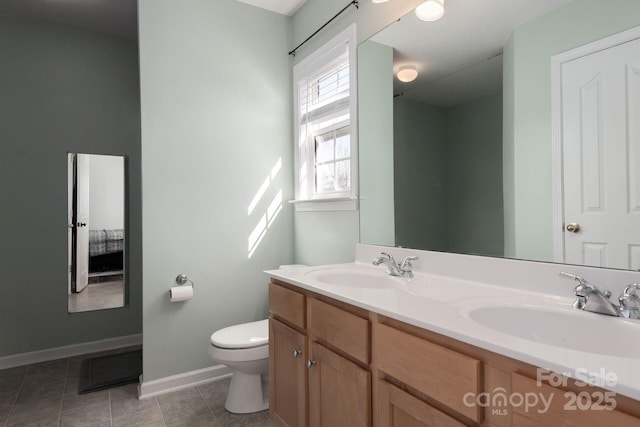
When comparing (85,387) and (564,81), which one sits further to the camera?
(85,387)

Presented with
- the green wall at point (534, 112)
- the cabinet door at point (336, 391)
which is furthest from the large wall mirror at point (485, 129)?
the cabinet door at point (336, 391)

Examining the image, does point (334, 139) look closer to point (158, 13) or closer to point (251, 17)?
point (251, 17)

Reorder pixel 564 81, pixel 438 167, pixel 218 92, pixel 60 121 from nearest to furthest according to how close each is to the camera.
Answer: pixel 564 81 → pixel 438 167 → pixel 218 92 → pixel 60 121

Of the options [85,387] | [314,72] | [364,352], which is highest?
[314,72]

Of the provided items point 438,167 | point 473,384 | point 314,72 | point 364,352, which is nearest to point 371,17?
point 314,72

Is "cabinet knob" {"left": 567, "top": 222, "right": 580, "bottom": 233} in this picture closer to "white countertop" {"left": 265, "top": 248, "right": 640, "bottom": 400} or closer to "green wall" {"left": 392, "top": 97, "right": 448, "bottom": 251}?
"white countertop" {"left": 265, "top": 248, "right": 640, "bottom": 400}

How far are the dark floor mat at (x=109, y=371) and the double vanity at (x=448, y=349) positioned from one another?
1.33 metres

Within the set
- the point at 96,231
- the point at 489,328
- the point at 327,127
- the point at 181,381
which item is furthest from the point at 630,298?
the point at 96,231

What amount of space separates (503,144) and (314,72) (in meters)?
1.57

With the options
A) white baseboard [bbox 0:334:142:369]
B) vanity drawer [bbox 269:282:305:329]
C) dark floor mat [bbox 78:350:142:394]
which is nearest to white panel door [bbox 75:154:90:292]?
white baseboard [bbox 0:334:142:369]

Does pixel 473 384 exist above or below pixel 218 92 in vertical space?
below

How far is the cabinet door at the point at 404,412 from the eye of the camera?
0.95 meters

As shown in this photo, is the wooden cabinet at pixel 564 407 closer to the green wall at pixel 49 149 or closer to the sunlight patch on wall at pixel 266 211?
the sunlight patch on wall at pixel 266 211

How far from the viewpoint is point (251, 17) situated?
2.73 metres
